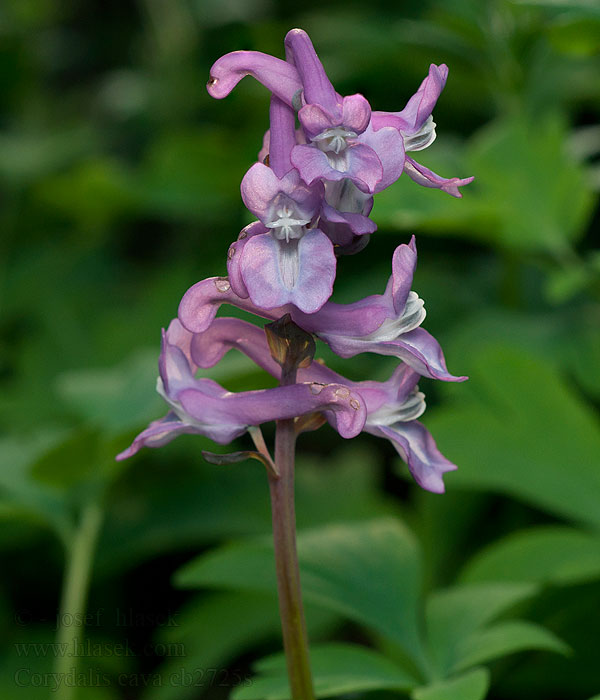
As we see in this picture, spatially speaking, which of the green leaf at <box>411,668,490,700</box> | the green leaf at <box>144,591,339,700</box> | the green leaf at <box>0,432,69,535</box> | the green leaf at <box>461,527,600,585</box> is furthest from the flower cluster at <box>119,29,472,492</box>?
the green leaf at <box>144,591,339,700</box>

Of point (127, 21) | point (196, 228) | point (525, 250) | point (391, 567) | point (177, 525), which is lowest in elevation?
point (391, 567)

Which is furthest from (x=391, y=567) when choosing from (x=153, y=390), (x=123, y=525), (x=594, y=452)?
(x=123, y=525)

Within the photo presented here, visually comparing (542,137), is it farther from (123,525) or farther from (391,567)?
(123,525)

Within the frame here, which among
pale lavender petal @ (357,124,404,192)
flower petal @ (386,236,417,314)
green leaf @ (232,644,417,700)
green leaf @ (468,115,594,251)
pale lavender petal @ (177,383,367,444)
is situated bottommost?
green leaf @ (232,644,417,700)

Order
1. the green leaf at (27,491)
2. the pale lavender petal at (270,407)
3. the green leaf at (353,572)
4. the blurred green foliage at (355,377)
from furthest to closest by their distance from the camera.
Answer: the green leaf at (27,491) → the blurred green foliage at (355,377) → the green leaf at (353,572) → the pale lavender petal at (270,407)

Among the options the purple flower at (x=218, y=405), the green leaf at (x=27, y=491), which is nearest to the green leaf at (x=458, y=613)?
the purple flower at (x=218, y=405)

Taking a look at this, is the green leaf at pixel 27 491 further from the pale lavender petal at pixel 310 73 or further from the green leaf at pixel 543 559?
the pale lavender petal at pixel 310 73

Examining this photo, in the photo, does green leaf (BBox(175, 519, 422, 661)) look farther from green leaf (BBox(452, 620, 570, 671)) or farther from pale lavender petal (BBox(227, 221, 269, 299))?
pale lavender petal (BBox(227, 221, 269, 299))

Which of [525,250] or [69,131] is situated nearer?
[525,250]
